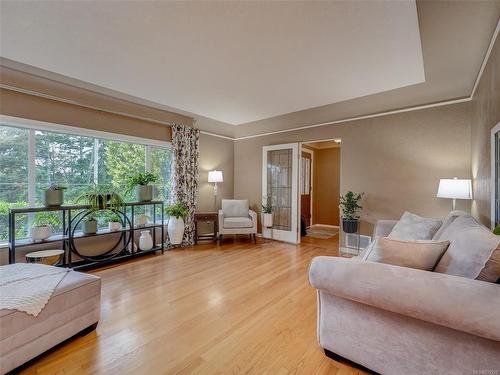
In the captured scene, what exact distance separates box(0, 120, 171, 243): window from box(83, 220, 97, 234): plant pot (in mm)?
383

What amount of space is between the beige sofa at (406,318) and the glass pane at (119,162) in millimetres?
3569

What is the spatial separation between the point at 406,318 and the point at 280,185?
3940mm

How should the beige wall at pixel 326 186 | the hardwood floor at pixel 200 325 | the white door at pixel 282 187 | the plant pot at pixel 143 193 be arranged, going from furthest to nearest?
1. the beige wall at pixel 326 186
2. the white door at pixel 282 187
3. the plant pot at pixel 143 193
4. the hardwood floor at pixel 200 325

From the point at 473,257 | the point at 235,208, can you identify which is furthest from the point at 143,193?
the point at 473,257

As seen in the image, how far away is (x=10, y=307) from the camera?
1.44m

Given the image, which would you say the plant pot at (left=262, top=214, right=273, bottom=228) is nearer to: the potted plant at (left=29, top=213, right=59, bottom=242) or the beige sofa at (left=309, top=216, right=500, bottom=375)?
the beige sofa at (left=309, top=216, right=500, bottom=375)

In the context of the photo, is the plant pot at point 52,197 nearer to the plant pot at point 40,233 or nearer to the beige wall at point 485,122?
the plant pot at point 40,233

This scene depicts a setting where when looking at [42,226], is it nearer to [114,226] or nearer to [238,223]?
[114,226]

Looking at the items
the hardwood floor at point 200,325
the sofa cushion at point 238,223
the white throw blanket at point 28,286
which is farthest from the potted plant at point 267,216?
the white throw blanket at point 28,286

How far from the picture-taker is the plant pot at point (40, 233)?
2.83 m

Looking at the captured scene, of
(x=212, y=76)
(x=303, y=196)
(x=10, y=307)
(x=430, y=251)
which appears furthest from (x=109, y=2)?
(x=303, y=196)

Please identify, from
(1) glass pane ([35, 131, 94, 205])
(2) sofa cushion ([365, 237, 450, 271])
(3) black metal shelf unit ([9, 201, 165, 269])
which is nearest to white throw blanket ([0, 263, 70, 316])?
(3) black metal shelf unit ([9, 201, 165, 269])

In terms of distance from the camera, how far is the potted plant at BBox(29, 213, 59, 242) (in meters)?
2.83

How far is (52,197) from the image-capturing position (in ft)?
9.64
